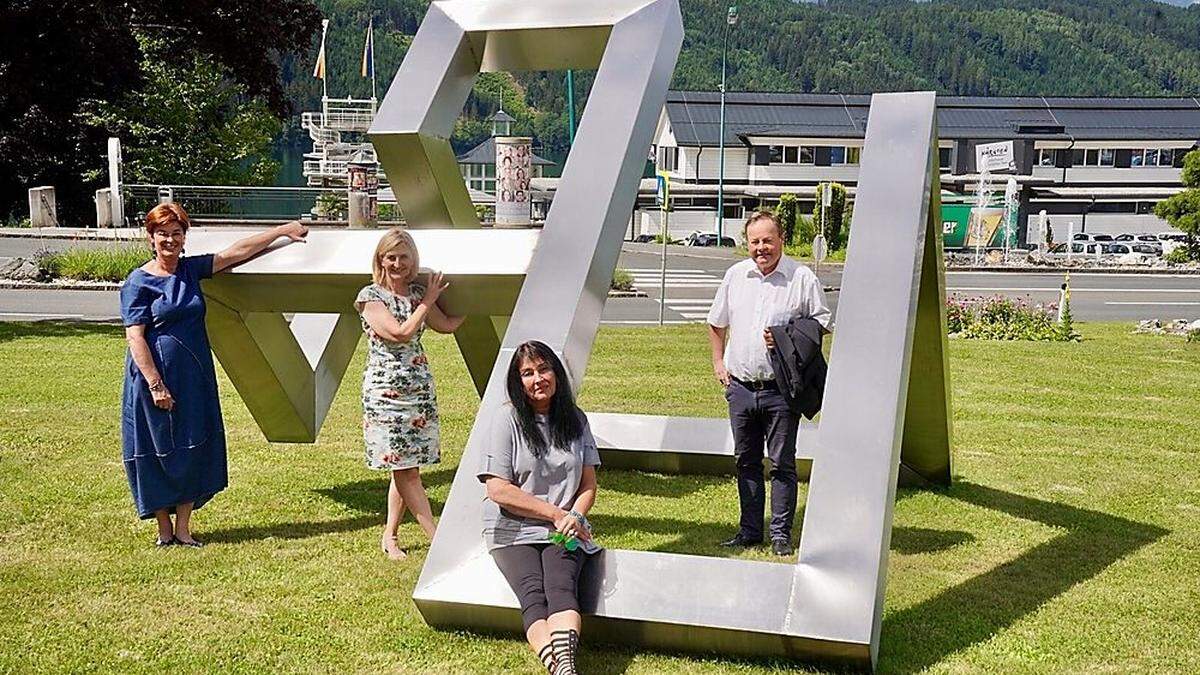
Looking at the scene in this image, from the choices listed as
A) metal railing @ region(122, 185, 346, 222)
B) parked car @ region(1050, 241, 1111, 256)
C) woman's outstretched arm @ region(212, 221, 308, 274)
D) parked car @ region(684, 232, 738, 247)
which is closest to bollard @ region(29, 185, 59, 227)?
metal railing @ region(122, 185, 346, 222)

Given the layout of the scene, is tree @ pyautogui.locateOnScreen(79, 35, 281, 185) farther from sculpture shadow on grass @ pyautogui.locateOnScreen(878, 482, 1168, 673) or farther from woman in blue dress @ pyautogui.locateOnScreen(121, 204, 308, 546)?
sculpture shadow on grass @ pyautogui.locateOnScreen(878, 482, 1168, 673)

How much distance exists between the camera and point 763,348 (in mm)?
5719

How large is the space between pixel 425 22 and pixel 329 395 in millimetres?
2226

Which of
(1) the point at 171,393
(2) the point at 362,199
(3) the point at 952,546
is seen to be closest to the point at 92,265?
(2) the point at 362,199

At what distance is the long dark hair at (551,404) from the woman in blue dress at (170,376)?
1.78 metres

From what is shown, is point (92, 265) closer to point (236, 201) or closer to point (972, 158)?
point (236, 201)

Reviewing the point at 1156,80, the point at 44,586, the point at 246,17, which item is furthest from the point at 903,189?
the point at 1156,80

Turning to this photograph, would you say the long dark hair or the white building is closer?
the long dark hair

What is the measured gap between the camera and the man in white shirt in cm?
570

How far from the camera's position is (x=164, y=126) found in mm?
39188

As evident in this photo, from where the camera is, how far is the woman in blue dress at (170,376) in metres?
5.77

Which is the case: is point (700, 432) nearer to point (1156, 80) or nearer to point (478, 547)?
point (478, 547)

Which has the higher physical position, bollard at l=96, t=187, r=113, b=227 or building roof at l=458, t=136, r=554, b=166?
building roof at l=458, t=136, r=554, b=166

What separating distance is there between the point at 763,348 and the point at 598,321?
78 centimetres
